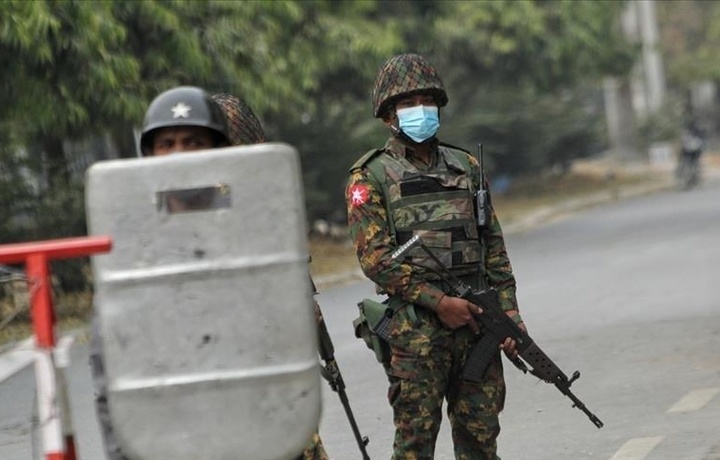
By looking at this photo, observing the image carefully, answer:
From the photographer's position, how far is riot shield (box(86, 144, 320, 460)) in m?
3.52

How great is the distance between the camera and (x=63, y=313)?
49.7 feet

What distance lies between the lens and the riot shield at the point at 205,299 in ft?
11.5

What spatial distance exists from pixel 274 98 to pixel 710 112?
42.9 metres

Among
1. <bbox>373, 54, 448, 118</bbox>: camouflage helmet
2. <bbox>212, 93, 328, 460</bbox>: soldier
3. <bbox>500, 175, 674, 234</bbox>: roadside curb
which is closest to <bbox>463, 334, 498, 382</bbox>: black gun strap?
<bbox>212, 93, 328, 460</bbox>: soldier

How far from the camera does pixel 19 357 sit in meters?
3.62

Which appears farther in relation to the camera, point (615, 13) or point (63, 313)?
point (615, 13)

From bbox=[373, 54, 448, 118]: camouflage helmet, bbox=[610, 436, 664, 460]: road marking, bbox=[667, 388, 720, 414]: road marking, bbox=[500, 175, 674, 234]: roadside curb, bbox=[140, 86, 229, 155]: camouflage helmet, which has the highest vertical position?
bbox=[373, 54, 448, 118]: camouflage helmet

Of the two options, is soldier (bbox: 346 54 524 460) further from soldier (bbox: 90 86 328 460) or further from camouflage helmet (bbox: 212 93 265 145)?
soldier (bbox: 90 86 328 460)

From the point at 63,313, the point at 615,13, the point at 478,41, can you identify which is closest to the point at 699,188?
the point at 615,13

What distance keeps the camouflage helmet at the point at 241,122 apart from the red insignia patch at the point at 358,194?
1.15ft

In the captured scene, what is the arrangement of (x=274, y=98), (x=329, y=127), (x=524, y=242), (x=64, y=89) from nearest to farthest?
1. (x=64, y=89)
2. (x=274, y=98)
3. (x=524, y=242)
4. (x=329, y=127)

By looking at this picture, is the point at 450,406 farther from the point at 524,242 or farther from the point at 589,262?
the point at 524,242

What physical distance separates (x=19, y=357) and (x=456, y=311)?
2173 millimetres

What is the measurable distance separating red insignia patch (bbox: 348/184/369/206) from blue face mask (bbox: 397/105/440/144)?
23 cm
